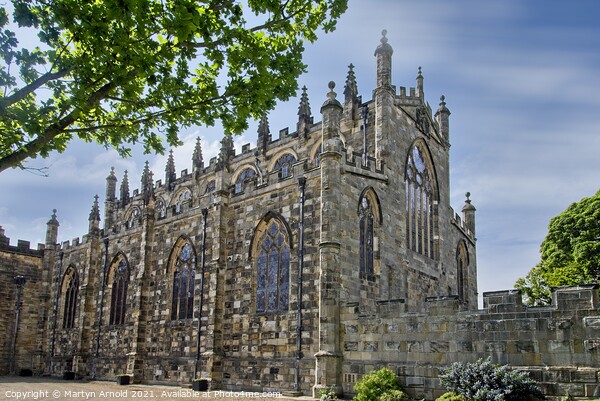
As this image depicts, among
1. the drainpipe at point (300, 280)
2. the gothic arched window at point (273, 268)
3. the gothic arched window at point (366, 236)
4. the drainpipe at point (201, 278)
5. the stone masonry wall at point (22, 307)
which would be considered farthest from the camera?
the stone masonry wall at point (22, 307)

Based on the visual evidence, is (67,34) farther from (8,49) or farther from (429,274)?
(429,274)

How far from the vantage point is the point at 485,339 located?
15867mm

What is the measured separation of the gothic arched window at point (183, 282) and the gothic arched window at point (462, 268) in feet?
46.9

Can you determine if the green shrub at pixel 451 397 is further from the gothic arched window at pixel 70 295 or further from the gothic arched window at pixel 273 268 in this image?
the gothic arched window at pixel 70 295

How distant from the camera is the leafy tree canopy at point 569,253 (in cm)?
2716

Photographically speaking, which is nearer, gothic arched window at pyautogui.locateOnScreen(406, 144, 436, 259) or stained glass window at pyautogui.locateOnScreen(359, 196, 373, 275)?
stained glass window at pyautogui.locateOnScreen(359, 196, 373, 275)

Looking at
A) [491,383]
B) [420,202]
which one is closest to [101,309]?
[420,202]

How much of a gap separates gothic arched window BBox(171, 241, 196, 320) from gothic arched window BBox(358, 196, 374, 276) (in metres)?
9.24

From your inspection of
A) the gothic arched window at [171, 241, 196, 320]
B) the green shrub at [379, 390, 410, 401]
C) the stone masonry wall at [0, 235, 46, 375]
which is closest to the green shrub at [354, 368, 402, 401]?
the green shrub at [379, 390, 410, 401]

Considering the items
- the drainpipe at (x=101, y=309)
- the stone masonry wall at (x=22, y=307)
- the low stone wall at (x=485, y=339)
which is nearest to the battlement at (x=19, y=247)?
the stone masonry wall at (x=22, y=307)

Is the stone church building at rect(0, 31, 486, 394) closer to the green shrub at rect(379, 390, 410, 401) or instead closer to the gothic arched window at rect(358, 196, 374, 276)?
the gothic arched window at rect(358, 196, 374, 276)

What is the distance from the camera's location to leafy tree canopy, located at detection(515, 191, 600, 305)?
27.2 meters

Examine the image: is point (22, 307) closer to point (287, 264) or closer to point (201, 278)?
point (201, 278)

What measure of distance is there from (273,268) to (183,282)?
6779 mm
